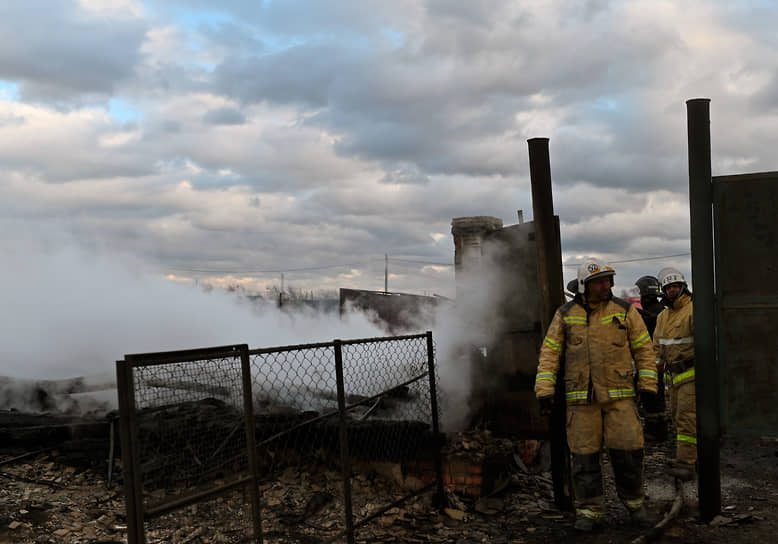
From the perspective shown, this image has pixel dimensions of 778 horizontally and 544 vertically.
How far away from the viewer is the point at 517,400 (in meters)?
6.56

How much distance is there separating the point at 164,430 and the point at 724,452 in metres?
6.87

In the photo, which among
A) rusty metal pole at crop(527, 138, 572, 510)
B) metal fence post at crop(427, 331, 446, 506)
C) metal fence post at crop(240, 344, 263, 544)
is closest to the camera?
metal fence post at crop(240, 344, 263, 544)

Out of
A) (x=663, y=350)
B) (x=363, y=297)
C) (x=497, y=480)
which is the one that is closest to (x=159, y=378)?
(x=497, y=480)

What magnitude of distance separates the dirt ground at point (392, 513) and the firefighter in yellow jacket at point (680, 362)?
38cm

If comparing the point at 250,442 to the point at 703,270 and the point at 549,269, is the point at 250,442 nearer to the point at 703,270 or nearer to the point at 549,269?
the point at 549,269

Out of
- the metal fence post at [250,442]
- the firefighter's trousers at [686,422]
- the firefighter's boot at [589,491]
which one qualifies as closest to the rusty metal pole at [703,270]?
the firefighter's boot at [589,491]

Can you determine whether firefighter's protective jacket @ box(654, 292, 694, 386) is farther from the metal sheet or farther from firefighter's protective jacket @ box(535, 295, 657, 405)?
firefighter's protective jacket @ box(535, 295, 657, 405)

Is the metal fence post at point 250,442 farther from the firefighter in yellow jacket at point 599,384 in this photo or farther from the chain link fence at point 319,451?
the firefighter in yellow jacket at point 599,384

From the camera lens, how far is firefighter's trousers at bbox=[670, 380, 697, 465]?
19.7ft

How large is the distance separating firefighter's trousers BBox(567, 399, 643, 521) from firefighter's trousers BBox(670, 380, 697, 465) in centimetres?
131

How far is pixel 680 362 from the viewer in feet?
20.1

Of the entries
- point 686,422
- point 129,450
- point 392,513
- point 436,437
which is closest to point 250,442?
point 129,450

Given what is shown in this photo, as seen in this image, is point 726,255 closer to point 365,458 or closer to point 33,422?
point 365,458

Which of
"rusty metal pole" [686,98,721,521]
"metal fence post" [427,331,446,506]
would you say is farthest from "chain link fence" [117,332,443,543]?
"rusty metal pole" [686,98,721,521]
